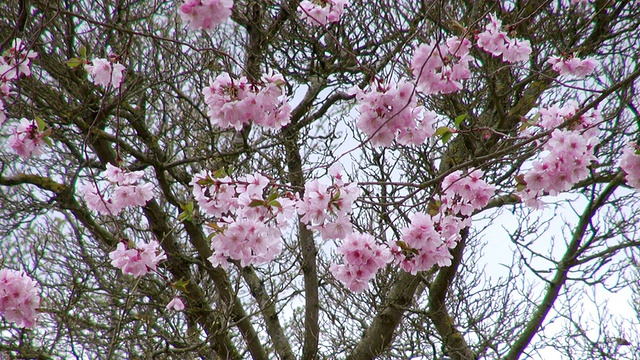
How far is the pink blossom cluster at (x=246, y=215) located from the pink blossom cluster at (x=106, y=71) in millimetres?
688

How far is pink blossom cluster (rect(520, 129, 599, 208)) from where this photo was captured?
2449mm

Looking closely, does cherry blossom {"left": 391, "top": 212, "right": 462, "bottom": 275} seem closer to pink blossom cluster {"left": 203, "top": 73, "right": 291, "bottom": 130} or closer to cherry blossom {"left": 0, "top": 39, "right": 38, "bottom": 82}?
pink blossom cluster {"left": 203, "top": 73, "right": 291, "bottom": 130}

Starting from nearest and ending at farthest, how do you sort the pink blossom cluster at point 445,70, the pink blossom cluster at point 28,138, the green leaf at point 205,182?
the green leaf at point 205,182
the pink blossom cluster at point 445,70
the pink blossom cluster at point 28,138

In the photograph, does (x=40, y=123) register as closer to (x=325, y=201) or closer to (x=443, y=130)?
(x=325, y=201)

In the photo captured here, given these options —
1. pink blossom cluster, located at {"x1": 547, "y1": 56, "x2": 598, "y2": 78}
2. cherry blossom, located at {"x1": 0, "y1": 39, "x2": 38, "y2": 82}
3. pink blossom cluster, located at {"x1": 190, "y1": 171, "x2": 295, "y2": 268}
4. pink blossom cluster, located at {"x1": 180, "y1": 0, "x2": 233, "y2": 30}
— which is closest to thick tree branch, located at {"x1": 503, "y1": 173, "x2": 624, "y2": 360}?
pink blossom cluster, located at {"x1": 547, "y1": 56, "x2": 598, "y2": 78}

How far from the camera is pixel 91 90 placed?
16.6 feet

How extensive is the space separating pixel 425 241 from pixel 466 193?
1.33 ft

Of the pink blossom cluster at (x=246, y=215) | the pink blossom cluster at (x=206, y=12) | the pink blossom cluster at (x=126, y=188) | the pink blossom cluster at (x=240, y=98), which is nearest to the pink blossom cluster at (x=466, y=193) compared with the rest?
the pink blossom cluster at (x=246, y=215)

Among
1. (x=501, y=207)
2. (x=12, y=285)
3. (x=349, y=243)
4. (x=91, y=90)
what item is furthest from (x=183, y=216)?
(x=501, y=207)

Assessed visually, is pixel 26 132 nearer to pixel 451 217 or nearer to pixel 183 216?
pixel 183 216

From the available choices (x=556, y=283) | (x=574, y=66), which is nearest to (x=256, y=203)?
(x=574, y=66)

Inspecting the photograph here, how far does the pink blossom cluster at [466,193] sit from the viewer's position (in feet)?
9.70

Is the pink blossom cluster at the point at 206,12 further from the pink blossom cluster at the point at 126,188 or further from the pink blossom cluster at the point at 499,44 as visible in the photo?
the pink blossom cluster at the point at 499,44

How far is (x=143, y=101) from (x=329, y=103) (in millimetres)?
1770
